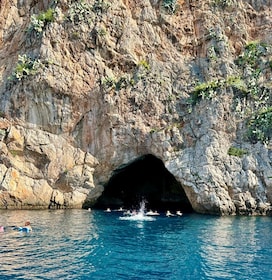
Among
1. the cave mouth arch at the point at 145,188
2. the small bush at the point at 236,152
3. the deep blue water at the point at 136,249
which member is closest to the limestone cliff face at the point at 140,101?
the small bush at the point at 236,152

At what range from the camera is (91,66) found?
43.6 meters

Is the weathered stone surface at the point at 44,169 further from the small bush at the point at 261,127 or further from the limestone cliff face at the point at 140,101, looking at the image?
the small bush at the point at 261,127

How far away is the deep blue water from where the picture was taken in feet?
56.1

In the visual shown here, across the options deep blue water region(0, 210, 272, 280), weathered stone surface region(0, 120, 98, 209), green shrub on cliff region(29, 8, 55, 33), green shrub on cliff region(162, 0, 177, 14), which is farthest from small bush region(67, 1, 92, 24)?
deep blue water region(0, 210, 272, 280)

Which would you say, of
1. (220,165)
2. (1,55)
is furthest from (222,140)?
(1,55)

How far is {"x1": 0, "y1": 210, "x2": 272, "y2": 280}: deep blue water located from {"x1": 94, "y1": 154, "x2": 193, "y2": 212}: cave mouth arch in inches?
605

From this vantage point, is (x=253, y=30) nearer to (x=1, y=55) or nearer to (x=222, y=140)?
(x=222, y=140)

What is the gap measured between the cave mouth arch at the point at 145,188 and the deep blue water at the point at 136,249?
50.4 ft

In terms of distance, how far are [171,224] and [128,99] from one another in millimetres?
15528

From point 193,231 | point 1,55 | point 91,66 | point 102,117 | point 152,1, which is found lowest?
point 193,231

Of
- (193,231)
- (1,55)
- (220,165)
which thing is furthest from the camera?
(1,55)

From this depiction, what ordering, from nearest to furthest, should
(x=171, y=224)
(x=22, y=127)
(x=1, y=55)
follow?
1. (x=171, y=224)
2. (x=22, y=127)
3. (x=1, y=55)

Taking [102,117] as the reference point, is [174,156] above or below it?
below

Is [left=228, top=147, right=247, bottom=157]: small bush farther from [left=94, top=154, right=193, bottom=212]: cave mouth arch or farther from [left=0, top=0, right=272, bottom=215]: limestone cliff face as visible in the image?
[left=94, top=154, right=193, bottom=212]: cave mouth arch
